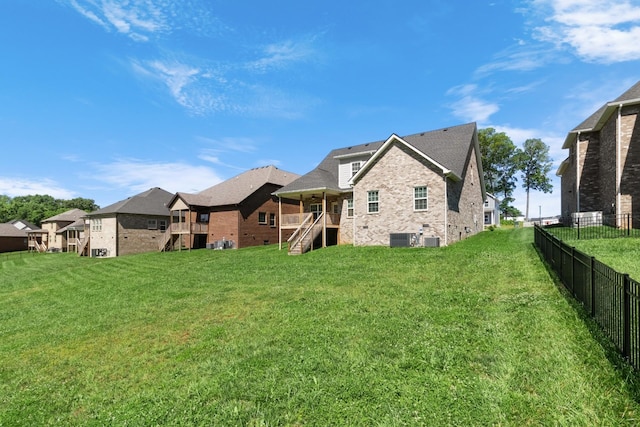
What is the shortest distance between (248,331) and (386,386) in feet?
11.6

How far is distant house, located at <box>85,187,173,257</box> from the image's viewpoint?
3209cm

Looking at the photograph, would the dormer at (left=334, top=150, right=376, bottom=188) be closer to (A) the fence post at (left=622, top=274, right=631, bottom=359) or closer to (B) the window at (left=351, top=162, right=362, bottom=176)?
(B) the window at (left=351, top=162, right=362, bottom=176)

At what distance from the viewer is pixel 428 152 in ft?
71.2

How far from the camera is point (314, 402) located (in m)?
4.12

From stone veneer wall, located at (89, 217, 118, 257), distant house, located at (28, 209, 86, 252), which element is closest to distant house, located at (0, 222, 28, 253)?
distant house, located at (28, 209, 86, 252)

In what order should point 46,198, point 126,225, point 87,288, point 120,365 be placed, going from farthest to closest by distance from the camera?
point 46,198 → point 126,225 → point 87,288 → point 120,365

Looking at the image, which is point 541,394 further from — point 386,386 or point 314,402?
point 314,402

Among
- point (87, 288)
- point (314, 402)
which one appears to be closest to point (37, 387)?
point (314, 402)

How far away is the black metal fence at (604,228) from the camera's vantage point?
14445 millimetres

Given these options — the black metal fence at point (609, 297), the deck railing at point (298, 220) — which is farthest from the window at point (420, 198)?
the black metal fence at point (609, 297)

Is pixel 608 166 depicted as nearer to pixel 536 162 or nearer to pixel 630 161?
pixel 630 161

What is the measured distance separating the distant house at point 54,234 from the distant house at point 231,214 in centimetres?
3139

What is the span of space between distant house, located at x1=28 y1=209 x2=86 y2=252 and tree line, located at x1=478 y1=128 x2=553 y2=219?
6577 cm

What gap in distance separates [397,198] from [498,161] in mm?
41548
